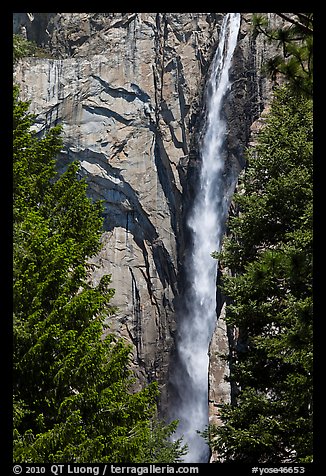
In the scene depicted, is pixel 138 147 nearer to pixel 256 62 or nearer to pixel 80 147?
pixel 80 147

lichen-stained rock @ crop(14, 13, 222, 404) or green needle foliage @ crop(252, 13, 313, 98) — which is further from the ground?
lichen-stained rock @ crop(14, 13, 222, 404)

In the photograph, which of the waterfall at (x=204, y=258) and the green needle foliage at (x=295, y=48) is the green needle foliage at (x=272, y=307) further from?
the waterfall at (x=204, y=258)

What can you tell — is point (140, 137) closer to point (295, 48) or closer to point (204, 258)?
point (204, 258)

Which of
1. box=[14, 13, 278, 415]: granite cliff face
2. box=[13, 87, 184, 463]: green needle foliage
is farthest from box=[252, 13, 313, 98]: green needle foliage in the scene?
box=[14, 13, 278, 415]: granite cliff face

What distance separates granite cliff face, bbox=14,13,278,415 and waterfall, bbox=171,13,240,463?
1.92 ft

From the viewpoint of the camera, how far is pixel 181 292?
28.5 meters

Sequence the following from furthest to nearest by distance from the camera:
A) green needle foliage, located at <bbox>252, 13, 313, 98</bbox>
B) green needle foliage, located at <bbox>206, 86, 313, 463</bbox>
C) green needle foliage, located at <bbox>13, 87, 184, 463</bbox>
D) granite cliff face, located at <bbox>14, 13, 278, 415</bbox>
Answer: granite cliff face, located at <bbox>14, 13, 278, 415</bbox> → green needle foliage, located at <bbox>206, 86, 313, 463</bbox> → green needle foliage, located at <bbox>13, 87, 184, 463</bbox> → green needle foliage, located at <bbox>252, 13, 313, 98</bbox>

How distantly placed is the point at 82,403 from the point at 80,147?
72.2 ft

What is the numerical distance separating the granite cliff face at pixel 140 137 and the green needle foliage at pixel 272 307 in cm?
1764

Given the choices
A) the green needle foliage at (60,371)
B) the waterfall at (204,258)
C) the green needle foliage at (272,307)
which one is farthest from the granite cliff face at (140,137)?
the green needle foliage at (60,371)

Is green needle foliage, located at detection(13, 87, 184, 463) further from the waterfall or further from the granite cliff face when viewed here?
the granite cliff face

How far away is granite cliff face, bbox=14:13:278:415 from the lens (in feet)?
92.9

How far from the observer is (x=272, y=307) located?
8859 millimetres
